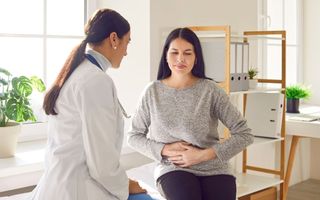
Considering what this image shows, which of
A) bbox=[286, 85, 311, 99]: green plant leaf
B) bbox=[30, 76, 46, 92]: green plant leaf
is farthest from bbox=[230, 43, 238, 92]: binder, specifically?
bbox=[286, 85, 311, 99]: green plant leaf

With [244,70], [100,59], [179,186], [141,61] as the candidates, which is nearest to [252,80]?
[244,70]

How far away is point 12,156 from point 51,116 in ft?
2.47

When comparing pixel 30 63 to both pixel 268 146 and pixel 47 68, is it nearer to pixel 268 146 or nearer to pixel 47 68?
pixel 47 68

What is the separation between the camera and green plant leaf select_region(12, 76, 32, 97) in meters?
2.23

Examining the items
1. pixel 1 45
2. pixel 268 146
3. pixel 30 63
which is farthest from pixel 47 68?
pixel 268 146

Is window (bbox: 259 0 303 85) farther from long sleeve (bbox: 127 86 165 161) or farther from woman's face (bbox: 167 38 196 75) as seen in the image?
long sleeve (bbox: 127 86 165 161)

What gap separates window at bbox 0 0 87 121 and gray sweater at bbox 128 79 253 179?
26.7 inches

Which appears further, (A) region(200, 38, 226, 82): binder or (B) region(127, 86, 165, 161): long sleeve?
(A) region(200, 38, 226, 82): binder

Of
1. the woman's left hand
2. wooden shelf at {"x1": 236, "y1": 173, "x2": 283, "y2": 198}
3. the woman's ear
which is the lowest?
wooden shelf at {"x1": 236, "y1": 173, "x2": 283, "y2": 198}

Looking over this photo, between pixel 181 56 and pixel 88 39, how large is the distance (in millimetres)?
675

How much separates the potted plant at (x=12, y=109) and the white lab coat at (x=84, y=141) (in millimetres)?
662

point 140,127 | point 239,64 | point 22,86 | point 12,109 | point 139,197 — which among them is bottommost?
point 139,197

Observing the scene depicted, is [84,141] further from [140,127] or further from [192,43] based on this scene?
[192,43]

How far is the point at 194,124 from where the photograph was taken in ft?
7.23
